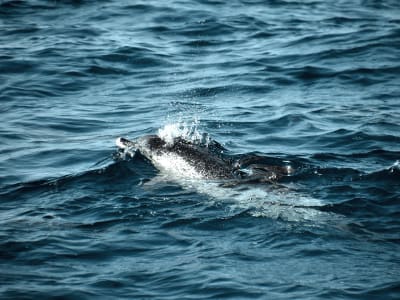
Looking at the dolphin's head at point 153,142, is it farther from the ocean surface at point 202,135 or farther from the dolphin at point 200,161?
the ocean surface at point 202,135

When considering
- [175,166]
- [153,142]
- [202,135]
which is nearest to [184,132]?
[202,135]

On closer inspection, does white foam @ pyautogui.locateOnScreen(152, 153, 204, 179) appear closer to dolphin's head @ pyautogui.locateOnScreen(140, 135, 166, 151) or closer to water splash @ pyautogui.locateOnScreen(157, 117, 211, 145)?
dolphin's head @ pyautogui.locateOnScreen(140, 135, 166, 151)

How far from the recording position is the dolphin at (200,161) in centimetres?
1097

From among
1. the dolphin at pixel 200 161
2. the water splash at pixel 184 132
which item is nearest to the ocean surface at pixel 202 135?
the water splash at pixel 184 132

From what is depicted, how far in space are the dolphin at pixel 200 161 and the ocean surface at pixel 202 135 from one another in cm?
21

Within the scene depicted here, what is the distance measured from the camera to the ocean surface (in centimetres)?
822

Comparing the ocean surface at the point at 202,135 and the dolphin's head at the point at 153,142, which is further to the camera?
the dolphin's head at the point at 153,142

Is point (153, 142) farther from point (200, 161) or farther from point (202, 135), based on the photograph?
point (202, 135)

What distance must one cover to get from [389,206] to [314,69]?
834cm

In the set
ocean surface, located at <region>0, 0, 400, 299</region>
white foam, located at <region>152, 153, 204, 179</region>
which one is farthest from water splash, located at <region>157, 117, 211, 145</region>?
white foam, located at <region>152, 153, 204, 179</region>

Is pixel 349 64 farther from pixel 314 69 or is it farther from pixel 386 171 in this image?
pixel 386 171

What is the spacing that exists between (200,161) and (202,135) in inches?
100

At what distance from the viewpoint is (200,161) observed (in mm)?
11297

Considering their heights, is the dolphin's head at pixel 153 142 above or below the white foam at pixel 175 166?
above
